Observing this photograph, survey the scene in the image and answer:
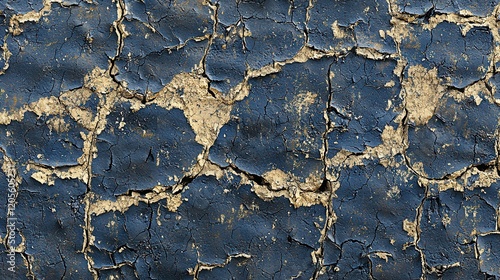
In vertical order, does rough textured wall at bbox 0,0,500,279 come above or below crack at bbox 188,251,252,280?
above

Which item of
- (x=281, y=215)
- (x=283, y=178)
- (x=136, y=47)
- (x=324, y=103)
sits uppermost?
(x=136, y=47)

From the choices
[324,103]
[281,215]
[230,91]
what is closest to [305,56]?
[324,103]

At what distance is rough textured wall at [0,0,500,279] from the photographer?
93.3 inches

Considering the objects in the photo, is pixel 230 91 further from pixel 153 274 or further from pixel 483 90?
pixel 483 90

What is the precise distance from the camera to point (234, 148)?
2.37 meters

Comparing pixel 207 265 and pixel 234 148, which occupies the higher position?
pixel 234 148

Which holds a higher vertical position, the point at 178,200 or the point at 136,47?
the point at 136,47

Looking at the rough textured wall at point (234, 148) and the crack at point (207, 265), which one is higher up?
the rough textured wall at point (234, 148)

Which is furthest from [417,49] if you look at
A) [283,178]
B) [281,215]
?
[281,215]

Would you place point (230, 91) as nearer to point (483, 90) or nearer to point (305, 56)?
point (305, 56)

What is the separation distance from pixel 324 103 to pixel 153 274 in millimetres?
1251

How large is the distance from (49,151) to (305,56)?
1.41m

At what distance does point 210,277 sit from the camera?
7.80 feet

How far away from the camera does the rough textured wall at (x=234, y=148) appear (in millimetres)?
2369
